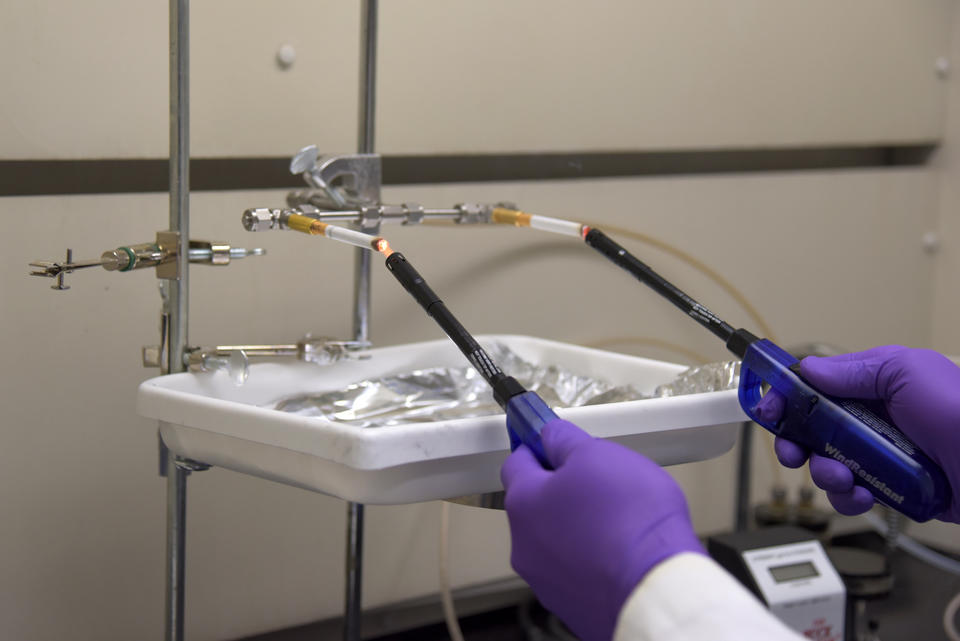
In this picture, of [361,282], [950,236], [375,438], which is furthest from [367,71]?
[950,236]

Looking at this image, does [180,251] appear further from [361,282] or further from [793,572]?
[793,572]

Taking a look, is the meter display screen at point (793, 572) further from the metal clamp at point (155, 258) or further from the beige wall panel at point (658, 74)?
the metal clamp at point (155, 258)

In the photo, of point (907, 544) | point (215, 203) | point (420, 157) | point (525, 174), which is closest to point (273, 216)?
point (215, 203)

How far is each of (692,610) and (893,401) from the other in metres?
0.40

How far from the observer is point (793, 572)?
1.25 m

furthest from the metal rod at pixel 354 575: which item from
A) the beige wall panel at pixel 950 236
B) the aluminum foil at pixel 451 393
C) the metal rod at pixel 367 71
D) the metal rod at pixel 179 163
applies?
the beige wall panel at pixel 950 236

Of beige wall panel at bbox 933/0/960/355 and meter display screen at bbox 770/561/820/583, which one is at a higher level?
beige wall panel at bbox 933/0/960/355

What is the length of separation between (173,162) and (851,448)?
0.64 metres

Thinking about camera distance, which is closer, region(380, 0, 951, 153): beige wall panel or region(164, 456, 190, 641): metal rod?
region(164, 456, 190, 641): metal rod

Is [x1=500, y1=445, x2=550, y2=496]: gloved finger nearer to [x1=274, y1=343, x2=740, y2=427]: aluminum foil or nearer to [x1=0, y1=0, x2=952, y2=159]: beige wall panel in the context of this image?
[x1=274, y1=343, x2=740, y2=427]: aluminum foil

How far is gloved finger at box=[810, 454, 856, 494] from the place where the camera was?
79 cm

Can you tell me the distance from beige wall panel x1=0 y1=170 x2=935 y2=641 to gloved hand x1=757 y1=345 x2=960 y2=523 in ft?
2.06

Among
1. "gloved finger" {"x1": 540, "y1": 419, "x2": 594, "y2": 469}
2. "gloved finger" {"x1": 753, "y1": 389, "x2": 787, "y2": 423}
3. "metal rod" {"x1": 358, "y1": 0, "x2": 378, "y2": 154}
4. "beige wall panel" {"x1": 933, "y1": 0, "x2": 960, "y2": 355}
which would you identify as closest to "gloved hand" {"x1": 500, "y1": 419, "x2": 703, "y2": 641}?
"gloved finger" {"x1": 540, "y1": 419, "x2": 594, "y2": 469}

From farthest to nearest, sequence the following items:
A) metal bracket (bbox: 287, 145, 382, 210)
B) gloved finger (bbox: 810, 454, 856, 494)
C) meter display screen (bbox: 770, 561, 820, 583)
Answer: meter display screen (bbox: 770, 561, 820, 583), metal bracket (bbox: 287, 145, 382, 210), gloved finger (bbox: 810, 454, 856, 494)
